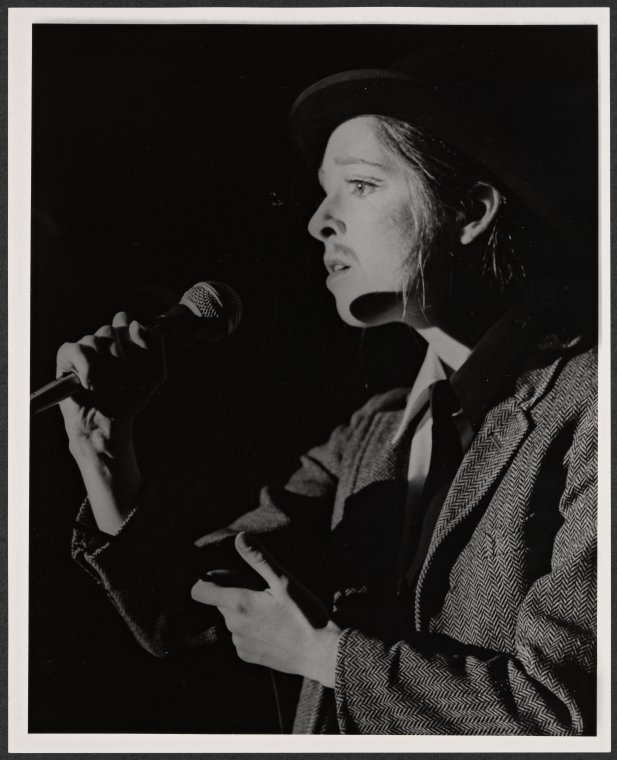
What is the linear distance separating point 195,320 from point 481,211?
71cm

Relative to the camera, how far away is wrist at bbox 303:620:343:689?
6.44ft

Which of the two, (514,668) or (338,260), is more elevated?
(338,260)

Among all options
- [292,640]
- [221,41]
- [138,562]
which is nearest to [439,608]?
[292,640]

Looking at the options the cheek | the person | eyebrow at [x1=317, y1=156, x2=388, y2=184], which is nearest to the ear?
the person

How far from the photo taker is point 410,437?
210 centimetres

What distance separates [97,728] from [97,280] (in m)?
1.08

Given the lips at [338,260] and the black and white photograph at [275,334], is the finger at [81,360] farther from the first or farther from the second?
the lips at [338,260]

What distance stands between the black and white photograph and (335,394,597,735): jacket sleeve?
2cm

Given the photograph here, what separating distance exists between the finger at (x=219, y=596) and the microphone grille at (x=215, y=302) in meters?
0.60

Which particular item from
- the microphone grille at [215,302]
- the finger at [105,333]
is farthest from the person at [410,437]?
the microphone grille at [215,302]

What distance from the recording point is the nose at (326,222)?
208 centimetres

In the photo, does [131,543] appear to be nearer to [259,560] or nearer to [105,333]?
[259,560]

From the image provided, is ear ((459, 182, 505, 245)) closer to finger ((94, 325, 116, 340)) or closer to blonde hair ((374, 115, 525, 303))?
blonde hair ((374, 115, 525, 303))

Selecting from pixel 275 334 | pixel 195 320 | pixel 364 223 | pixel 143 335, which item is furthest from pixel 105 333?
pixel 364 223
